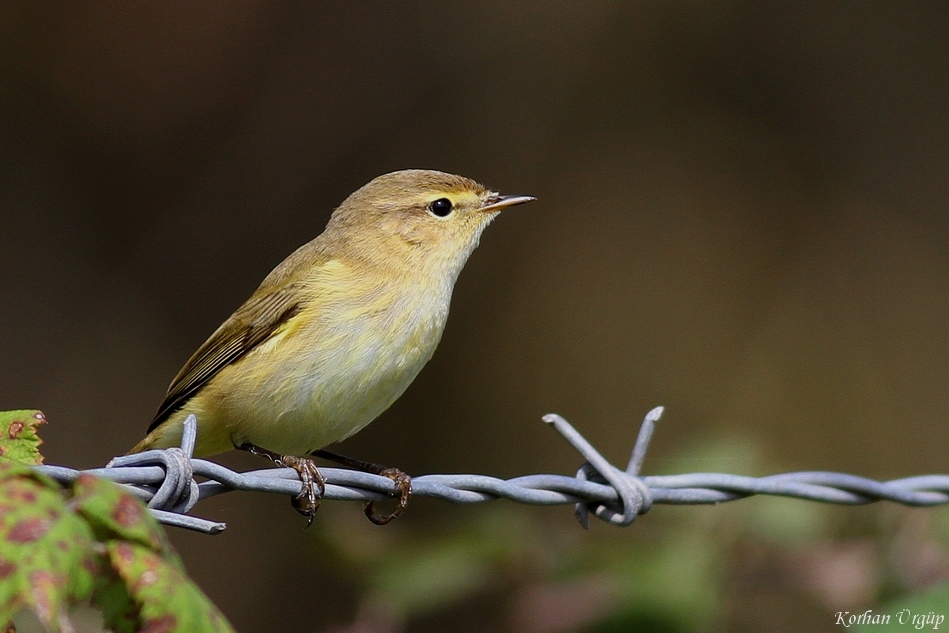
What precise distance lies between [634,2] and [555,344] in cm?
246

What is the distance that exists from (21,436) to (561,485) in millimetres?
1136

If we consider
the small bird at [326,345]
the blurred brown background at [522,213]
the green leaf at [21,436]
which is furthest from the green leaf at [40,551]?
the blurred brown background at [522,213]

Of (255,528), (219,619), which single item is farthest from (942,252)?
(219,619)

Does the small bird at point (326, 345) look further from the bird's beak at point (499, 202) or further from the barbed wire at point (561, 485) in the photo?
the barbed wire at point (561, 485)

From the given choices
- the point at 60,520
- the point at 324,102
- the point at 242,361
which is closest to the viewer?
the point at 60,520

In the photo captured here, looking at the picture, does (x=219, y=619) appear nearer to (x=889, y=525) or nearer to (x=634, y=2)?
(x=889, y=525)

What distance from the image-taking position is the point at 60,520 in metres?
1.08

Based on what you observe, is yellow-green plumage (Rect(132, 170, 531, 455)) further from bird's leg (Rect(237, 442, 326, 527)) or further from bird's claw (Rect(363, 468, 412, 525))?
bird's claw (Rect(363, 468, 412, 525))

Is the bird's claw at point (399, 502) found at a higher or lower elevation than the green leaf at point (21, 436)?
higher

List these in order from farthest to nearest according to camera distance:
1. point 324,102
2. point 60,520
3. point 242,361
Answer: point 324,102 → point 242,361 → point 60,520

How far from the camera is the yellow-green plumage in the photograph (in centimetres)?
304

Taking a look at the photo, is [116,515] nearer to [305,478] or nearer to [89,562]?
[89,562]

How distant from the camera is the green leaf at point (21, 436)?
1.60 meters

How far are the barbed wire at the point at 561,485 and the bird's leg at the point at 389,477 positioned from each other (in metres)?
0.06
